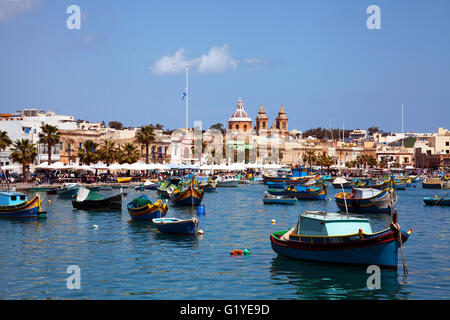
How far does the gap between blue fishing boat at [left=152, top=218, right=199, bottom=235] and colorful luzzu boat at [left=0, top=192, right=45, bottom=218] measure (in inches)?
522

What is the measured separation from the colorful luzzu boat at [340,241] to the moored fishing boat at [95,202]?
27129mm

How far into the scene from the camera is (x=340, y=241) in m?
26.3

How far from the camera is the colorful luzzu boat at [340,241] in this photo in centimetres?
2523

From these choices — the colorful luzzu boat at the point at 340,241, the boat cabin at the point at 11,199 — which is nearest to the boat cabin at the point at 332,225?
the colorful luzzu boat at the point at 340,241

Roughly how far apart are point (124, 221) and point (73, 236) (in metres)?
7.99

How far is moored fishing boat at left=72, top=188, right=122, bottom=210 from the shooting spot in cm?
5384

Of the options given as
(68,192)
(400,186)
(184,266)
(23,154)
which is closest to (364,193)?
(184,266)

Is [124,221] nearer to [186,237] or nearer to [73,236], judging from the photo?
[73,236]

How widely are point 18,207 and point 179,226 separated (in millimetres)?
15649

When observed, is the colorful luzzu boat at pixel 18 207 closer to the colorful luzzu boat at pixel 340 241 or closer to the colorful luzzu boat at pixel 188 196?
the colorful luzzu boat at pixel 188 196

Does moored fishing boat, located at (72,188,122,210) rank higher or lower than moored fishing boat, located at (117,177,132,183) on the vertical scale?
lower

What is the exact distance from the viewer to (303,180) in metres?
103

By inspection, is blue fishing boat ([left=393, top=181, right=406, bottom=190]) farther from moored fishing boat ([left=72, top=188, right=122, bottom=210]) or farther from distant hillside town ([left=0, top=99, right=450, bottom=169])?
moored fishing boat ([left=72, top=188, right=122, bottom=210])

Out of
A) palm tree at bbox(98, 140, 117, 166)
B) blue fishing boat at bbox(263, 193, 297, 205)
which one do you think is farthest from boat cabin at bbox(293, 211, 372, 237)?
palm tree at bbox(98, 140, 117, 166)
